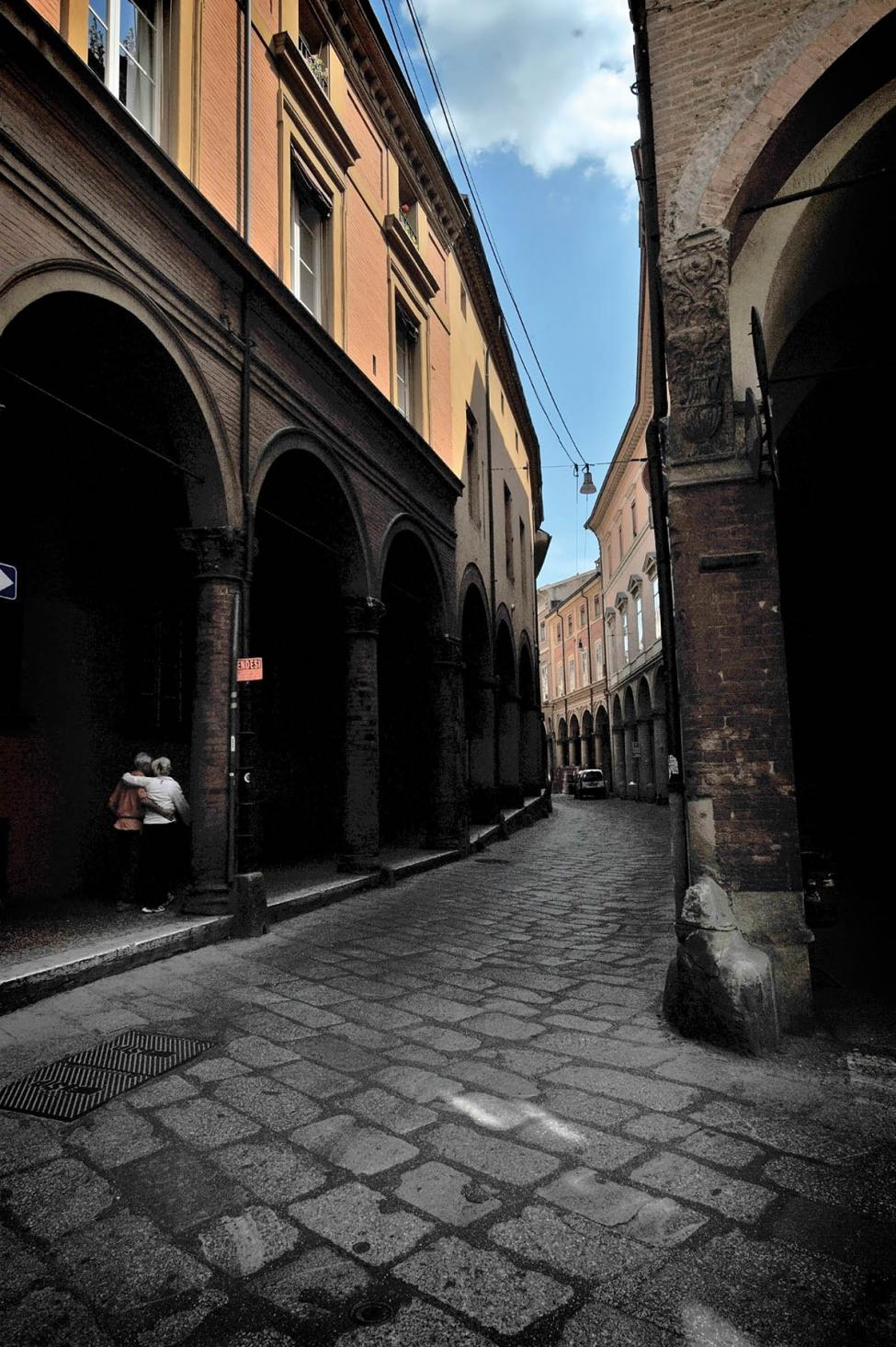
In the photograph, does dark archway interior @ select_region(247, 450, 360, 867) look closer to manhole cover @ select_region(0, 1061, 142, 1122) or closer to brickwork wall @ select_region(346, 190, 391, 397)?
brickwork wall @ select_region(346, 190, 391, 397)

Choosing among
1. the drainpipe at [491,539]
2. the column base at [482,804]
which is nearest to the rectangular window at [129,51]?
the drainpipe at [491,539]

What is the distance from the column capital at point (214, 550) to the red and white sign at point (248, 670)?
821 mm

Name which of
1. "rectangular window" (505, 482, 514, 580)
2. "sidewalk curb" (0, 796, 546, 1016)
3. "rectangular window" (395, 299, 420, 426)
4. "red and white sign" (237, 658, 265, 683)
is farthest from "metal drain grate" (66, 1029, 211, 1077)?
"rectangular window" (505, 482, 514, 580)

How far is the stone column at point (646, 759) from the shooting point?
2942cm

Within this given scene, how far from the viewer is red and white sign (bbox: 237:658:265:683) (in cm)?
698

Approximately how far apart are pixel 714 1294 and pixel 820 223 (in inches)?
245

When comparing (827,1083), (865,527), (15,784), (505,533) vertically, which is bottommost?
(827,1083)

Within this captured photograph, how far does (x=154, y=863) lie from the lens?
709 cm

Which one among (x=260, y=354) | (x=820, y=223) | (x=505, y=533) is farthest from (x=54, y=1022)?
(x=505, y=533)

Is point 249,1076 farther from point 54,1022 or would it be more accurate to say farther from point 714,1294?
point 714,1294

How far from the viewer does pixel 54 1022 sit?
4.43 m

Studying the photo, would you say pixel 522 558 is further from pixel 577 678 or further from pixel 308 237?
pixel 577 678

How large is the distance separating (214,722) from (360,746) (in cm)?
289

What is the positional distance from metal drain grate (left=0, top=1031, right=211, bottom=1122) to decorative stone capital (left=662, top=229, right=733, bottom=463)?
4.32 m
